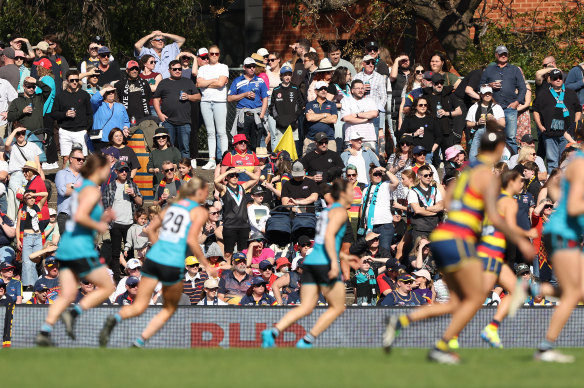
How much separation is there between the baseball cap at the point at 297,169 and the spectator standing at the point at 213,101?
8.95 feet

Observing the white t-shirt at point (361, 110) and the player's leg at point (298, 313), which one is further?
the white t-shirt at point (361, 110)

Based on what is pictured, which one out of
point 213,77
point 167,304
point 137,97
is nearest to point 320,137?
point 213,77

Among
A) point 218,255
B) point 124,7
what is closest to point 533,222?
point 218,255

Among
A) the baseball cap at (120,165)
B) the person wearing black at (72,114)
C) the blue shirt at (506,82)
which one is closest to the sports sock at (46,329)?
the baseball cap at (120,165)

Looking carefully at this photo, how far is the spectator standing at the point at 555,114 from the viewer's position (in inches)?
776

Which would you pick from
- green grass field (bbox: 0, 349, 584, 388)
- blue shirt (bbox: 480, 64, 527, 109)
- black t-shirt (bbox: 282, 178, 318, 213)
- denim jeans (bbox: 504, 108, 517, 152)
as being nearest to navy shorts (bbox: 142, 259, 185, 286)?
green grass field (bbox: 0, 349, 584, 388)

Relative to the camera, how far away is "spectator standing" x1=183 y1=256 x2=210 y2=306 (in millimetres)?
16062

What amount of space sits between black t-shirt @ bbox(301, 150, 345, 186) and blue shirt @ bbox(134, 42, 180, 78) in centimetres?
380

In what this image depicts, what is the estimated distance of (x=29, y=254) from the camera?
17328mm

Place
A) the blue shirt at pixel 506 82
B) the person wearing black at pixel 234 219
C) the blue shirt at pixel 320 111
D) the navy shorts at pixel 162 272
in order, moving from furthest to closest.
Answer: the blue shirt at pixel 506 82, the blue shirt at pixel 320 111, the person wearing black at pixel 234 219, the navy shorts at pixel 162 272

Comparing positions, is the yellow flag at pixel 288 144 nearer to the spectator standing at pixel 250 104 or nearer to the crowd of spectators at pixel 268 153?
the crowd of spectators at pixel 268 153

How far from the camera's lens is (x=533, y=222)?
17484 millimetres

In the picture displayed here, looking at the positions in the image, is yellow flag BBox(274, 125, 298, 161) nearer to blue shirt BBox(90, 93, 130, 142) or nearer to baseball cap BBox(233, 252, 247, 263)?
blue shirt BBox(90, 93, 130, 142)

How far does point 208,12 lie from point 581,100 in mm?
12402
